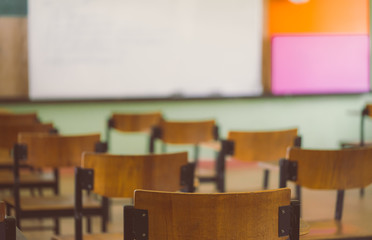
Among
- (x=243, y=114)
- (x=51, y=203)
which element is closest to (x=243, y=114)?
(x=243, y=114)

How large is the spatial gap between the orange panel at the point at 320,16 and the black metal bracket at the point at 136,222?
526 centimetres

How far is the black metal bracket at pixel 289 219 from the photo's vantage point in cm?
170

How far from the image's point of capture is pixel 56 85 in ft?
20.3

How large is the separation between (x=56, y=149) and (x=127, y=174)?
802 millimetres

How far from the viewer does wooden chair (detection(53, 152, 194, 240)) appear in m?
2.42

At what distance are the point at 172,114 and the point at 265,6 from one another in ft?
5.18

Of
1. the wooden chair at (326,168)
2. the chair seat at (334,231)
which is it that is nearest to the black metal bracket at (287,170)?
the wooden chair at (326,168)

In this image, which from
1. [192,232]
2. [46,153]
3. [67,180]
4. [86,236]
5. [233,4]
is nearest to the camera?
[192,232]

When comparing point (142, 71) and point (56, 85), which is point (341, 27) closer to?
point (142, 71)

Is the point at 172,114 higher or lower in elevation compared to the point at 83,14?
lower

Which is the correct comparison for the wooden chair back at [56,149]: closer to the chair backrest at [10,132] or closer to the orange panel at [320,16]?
the chair backrest at [10,132]

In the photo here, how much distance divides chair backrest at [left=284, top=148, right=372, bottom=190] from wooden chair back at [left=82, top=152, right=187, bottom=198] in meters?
0.54

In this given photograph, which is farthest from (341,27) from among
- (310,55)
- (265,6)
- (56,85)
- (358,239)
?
(358,239)

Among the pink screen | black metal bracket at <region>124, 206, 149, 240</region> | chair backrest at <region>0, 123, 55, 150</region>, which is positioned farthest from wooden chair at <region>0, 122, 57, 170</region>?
the pink screen
